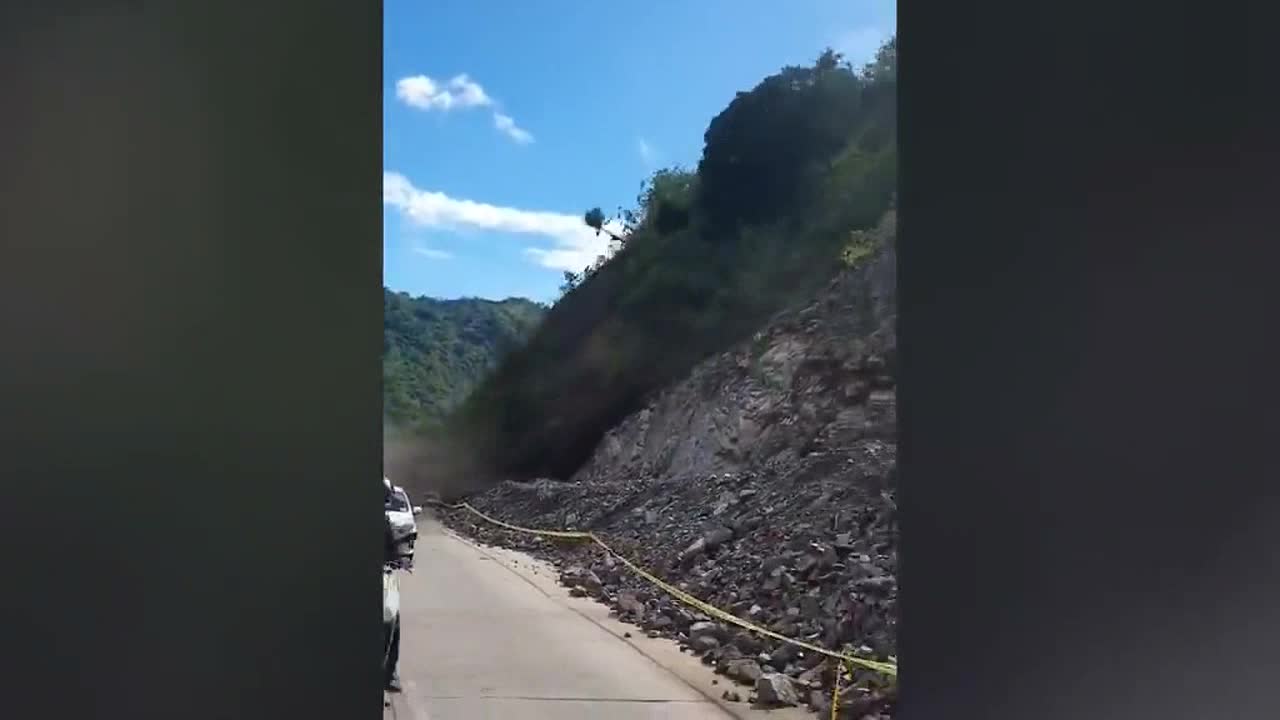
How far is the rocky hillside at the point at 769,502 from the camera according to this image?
24.1 ft

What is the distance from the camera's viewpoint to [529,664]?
670cm

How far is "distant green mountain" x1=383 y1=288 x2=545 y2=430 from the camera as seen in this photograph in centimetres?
2491
